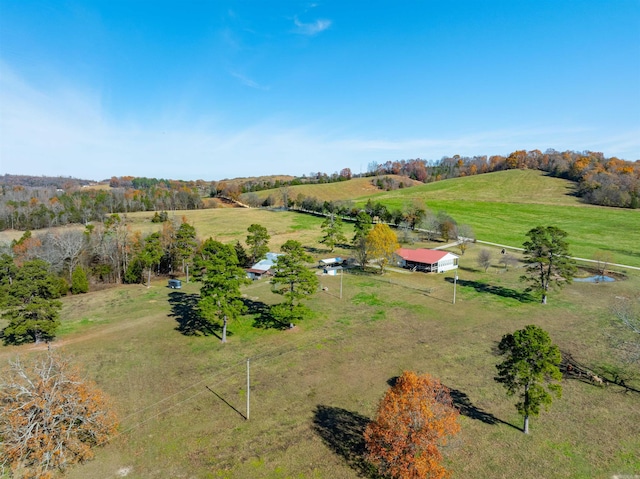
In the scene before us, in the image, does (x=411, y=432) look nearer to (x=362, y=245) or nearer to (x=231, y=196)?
(x=362, y=245)

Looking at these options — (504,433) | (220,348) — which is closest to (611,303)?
(504,433)

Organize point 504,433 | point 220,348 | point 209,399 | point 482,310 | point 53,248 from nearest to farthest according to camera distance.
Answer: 1. point 504,433
2. point 209,399
3. point 220,348
4. point 482,310
5. point 53,248

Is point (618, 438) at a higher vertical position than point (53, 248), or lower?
lower

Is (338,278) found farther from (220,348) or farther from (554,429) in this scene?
(554,429)

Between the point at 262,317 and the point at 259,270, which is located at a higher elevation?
the point at 259,270

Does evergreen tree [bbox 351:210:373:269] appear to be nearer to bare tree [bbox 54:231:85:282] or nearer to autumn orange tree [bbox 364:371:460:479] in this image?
autumn orange tree [bbox 364:371:460:479]

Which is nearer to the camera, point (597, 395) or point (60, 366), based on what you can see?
point (60, 366)

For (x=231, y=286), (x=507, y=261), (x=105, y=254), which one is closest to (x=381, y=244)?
(x=507, y=261)
